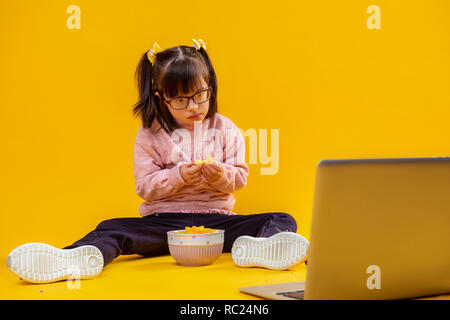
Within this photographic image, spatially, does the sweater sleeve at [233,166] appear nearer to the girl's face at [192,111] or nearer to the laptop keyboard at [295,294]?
the girl's face at [192,111]

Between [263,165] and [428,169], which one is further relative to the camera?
[263,165]

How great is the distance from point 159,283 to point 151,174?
57 cm

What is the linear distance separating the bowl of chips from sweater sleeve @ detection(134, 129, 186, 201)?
0.85 feet

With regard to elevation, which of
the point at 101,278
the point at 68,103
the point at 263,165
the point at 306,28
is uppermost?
the point at 306,28

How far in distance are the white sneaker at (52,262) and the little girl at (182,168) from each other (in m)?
0.10

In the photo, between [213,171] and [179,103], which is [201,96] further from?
[213,171]

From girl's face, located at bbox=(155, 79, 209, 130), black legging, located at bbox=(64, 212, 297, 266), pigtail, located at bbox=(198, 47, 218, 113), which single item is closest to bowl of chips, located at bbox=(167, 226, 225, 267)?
black legging, located at bbox=(64, 212, 297, 266)

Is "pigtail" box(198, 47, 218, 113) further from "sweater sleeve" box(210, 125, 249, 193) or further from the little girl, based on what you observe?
"sweater sleeve" box(210, 125, 249, 193)

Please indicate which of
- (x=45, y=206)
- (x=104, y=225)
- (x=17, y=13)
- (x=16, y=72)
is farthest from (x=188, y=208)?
(x=17, y=13)

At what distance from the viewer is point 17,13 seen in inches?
87.7

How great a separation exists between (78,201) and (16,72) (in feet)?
1.81

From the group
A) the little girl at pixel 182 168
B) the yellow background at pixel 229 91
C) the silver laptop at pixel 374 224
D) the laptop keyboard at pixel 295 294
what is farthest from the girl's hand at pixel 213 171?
the silver laptop at pixel 374 224

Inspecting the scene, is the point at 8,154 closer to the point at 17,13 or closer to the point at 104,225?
the point at 17,13

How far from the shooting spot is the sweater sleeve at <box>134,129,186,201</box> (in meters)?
1.78
